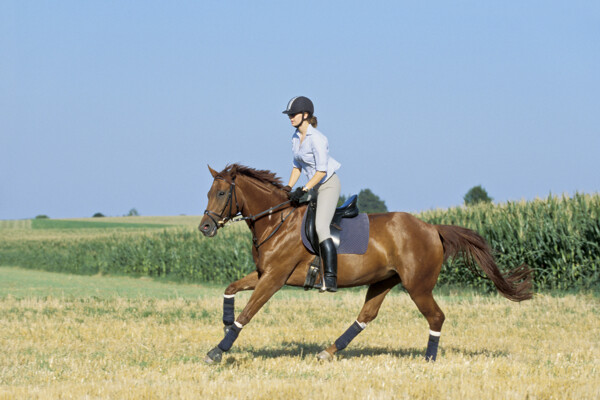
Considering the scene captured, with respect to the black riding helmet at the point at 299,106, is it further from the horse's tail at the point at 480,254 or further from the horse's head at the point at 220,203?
the horse's tail at the point at 480,254

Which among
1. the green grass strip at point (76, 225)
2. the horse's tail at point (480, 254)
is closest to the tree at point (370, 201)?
the green grass strip at point (76, 225)

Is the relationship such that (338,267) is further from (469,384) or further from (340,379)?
(469,384)

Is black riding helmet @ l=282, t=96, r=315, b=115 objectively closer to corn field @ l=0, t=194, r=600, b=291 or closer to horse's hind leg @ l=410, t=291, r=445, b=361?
horse's hind leg @ l=410, t=291, r=445, b=361

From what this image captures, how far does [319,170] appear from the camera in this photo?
7848 millimetres

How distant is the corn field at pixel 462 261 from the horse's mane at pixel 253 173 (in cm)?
293

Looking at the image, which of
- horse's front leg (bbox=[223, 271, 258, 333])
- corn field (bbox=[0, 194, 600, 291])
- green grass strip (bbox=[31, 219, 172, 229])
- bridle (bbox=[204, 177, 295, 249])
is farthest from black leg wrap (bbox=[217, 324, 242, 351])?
green grass strip (bbox=[31, 219, 172, 229])

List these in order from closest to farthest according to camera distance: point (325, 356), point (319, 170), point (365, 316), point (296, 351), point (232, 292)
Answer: point (319, 170), point (232, 292), point (325, 356), point (365, 316), point (296, 351)

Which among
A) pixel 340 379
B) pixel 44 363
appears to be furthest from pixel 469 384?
pixel 44 363

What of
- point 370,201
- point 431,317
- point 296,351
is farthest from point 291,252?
point 370,201

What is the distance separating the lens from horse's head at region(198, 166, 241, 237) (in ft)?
25.3

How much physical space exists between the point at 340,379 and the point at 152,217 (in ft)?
243

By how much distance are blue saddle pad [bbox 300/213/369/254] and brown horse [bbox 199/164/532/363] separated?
0.06m

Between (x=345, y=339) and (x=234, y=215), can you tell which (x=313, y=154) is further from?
(x=345, y=339)

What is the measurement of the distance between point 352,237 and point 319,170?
3.14 feet
